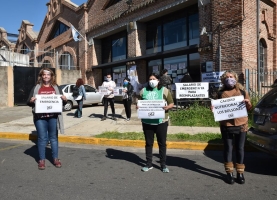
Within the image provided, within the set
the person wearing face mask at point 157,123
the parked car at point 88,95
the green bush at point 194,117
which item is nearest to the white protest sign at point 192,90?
the green bush at point 194,117

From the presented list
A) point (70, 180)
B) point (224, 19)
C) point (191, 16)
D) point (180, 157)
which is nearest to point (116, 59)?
point (191, 16)

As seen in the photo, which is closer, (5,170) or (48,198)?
(48,198)

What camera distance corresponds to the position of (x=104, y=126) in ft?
29.1

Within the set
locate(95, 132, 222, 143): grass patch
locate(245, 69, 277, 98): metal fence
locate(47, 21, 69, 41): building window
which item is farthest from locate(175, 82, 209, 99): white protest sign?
locate(47, 21, 69, 41): building window

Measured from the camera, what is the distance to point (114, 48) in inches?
700

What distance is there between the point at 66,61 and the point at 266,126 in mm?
18861

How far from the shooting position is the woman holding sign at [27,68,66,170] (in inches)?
192

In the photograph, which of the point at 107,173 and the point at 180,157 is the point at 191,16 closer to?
the point at 180,157

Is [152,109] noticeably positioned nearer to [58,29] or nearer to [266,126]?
[266,126]

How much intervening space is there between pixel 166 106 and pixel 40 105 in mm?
2285

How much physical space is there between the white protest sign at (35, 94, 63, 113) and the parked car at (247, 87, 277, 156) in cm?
360

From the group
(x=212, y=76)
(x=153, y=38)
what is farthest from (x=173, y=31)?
(x=212, y=76)

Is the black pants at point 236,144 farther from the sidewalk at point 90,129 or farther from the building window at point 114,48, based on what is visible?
the building window at point 114,48

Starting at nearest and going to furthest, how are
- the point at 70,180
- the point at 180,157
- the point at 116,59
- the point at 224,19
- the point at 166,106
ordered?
the point at 70,180 → the point at 166,106 → the point at 180,157 → the point at 224,19 → the point at 116,59
